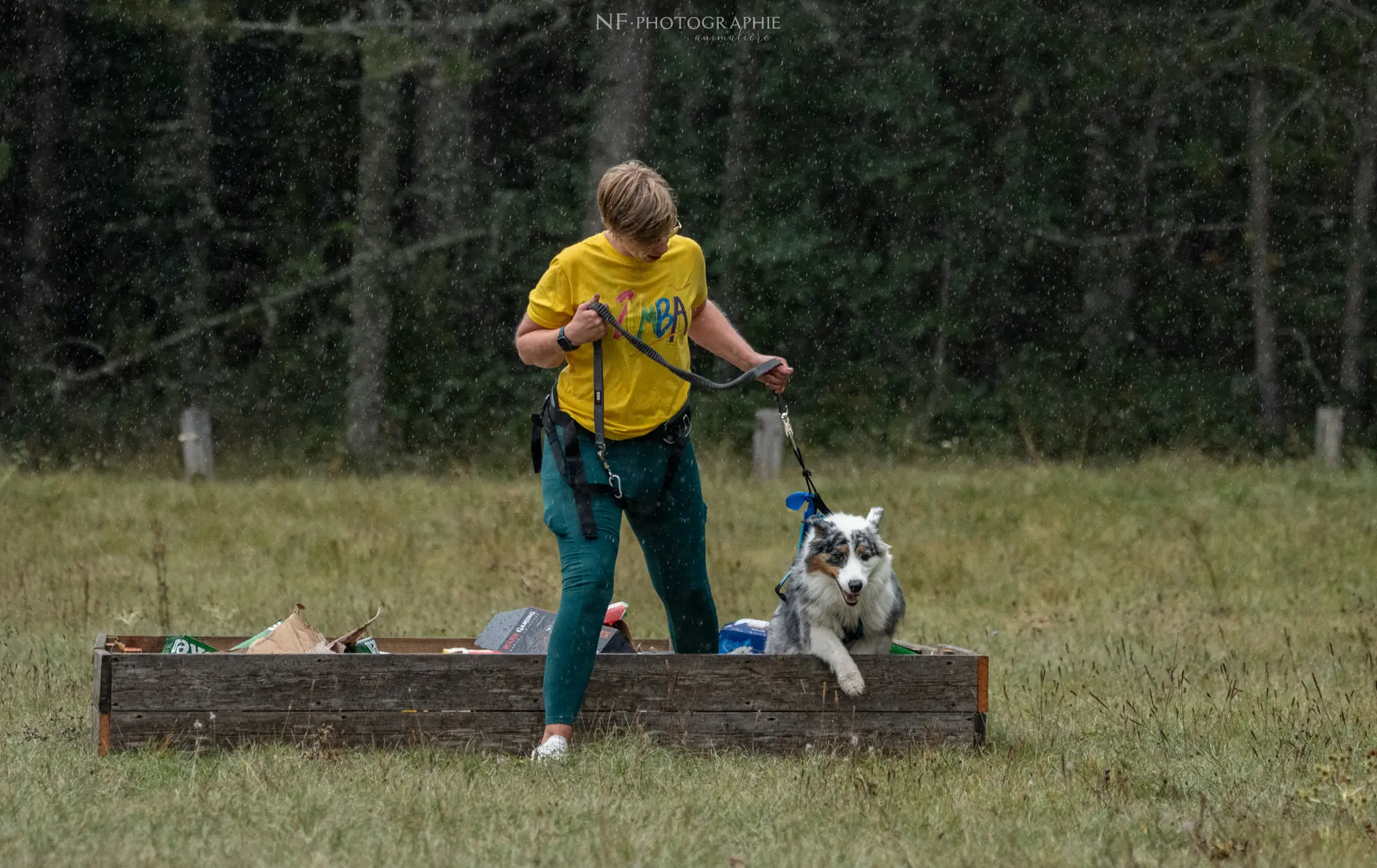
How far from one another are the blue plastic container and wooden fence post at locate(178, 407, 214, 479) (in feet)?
42.4

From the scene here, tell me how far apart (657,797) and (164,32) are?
79.3 feet

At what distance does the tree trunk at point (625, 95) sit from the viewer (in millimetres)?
19891

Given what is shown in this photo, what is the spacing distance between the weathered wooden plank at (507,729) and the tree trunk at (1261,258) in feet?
72.2

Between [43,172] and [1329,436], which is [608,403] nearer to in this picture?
[1329,436]

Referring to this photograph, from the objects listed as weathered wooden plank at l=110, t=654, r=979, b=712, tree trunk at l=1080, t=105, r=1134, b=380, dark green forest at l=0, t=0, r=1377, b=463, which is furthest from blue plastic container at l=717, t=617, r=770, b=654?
tree trunk at l=1080, t=105, r=1134, b=380

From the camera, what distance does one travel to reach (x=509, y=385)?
27109mm

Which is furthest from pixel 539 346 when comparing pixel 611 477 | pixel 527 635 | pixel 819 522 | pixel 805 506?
pixel 527 635

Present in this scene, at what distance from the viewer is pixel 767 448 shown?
1802cm

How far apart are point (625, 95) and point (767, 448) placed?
4.77 m

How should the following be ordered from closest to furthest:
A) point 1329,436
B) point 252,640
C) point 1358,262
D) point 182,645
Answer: point 182,645, point 252,640, point 1329,436, point 1358,262

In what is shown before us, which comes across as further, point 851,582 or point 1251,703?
point 1251,703

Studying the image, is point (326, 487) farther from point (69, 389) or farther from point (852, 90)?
point (852, 90)

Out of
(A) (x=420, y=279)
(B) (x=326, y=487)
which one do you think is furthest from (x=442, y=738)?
(A) (x=420, y=279)

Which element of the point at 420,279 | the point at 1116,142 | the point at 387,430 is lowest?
the point at 387,430
